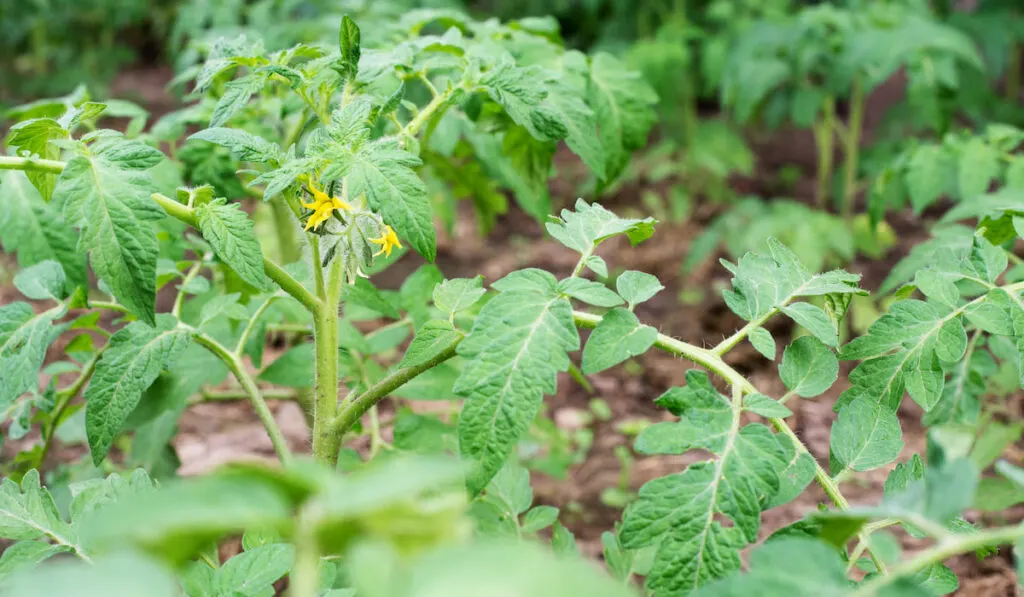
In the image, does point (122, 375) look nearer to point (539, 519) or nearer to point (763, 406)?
point (539, 519)

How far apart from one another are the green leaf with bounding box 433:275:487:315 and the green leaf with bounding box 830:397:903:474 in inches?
18.7

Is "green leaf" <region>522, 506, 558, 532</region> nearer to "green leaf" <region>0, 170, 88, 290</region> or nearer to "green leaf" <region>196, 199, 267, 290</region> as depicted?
"green leaf" <region>196, 199, 267, 290</region>

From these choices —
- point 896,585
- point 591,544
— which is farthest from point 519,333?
point 591,544

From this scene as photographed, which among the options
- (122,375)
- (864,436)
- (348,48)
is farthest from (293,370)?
(864,436)

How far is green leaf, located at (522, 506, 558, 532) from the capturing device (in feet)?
4.36

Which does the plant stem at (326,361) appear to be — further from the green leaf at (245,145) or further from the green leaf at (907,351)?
the green leaf at (907,351)

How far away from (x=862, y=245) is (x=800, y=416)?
0.94m

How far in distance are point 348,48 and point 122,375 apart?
550 mm

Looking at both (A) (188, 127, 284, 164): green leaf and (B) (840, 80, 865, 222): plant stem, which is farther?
(B) (840, 80, 865, 222): plant stem

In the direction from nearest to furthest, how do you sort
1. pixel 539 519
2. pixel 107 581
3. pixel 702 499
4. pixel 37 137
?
pixel 107 581 < pixel 702 499 < pixel 37 137 < pixel 539 519

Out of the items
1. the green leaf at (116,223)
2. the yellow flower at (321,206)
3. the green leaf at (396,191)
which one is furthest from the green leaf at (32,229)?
the green leaf at (396,191)

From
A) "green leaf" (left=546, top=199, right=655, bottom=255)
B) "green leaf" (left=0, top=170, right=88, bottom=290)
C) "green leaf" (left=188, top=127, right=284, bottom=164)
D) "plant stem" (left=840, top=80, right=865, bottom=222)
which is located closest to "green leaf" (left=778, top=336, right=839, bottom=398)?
"green leaf" (left=546, top=199, right=655, bottom=255)

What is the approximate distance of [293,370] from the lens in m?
1.55

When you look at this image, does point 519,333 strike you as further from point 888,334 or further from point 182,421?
point 182,421
